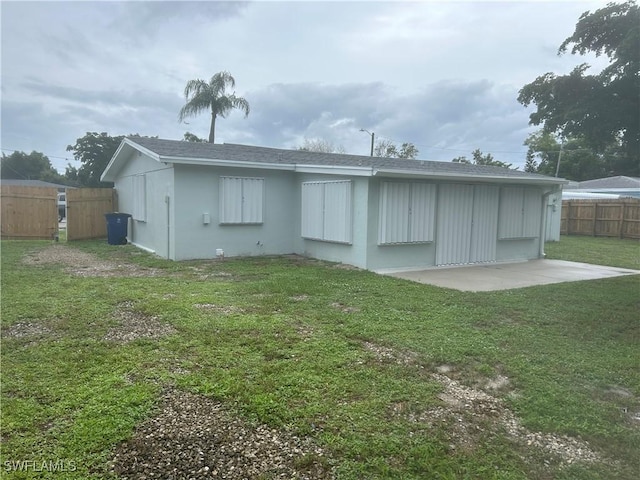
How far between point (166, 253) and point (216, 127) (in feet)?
56.4

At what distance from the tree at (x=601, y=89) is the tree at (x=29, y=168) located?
5281cm

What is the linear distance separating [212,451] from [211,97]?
82.2ft

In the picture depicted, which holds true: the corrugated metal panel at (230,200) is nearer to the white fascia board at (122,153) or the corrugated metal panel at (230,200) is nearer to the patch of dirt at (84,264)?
the white fascia board at (122,153)

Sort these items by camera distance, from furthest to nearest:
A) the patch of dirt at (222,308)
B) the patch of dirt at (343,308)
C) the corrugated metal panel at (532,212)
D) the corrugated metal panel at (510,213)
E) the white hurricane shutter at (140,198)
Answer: the white hurricane shutter at (140,198)
the corrugated metal panel at (532,212)
the corrugated metal panel at (510,213)
the patch of dirt at (343,308)
the patch of dirt at (222,308)

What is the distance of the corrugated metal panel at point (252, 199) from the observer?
450 inches

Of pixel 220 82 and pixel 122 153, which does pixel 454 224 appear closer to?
pixel 122 153

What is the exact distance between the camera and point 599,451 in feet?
9.44

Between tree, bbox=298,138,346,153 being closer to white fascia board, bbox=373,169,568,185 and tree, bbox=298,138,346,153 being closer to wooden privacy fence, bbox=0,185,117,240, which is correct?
wooden privacy fence, bbox=0,185,117,240

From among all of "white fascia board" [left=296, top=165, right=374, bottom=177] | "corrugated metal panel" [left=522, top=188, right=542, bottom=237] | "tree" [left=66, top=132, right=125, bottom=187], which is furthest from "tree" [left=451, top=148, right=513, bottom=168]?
"white fascia board" [left=296, top=165, right=374, bottom=177]

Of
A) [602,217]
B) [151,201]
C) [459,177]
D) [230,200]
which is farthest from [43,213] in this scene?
[602,217]

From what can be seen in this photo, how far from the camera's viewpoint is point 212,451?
2709 millimetres

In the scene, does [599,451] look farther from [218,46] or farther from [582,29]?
[218,46]

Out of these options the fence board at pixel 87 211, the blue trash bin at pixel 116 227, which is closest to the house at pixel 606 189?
the blue trash bin at pixel 116 227

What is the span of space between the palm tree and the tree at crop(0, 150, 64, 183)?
3180 centimetres
